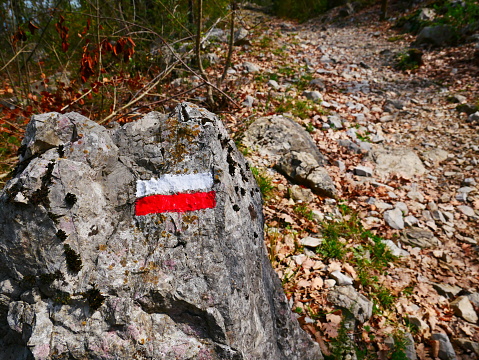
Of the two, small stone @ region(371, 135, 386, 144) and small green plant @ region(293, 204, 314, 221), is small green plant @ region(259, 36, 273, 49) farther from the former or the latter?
small green plant @ region(293, 204, 314, 221)

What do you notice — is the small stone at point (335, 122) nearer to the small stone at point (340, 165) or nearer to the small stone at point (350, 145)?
the small stone at point (350, 145)

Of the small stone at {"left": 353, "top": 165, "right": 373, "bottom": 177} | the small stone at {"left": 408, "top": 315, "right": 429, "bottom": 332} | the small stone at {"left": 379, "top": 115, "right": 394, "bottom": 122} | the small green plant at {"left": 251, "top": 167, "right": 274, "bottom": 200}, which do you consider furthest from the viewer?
the small stone at {"left": 379, "top": 115, "right": 394, "bottom": 122}

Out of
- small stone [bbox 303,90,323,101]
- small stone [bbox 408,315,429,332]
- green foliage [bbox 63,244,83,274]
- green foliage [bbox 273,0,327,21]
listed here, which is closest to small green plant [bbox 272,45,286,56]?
small stone [bbox 303,90,323,101]

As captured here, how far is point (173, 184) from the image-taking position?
1792 millimetres

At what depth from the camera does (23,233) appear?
1.50m

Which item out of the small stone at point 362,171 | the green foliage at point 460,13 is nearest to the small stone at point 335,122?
the small stone at point 362,171

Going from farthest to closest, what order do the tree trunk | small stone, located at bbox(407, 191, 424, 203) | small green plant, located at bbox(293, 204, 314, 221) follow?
the tree trunk, small stone, located at bbox(407, 191, 424, 203), small green plant, located at bbox(293, 204, 314, 221)

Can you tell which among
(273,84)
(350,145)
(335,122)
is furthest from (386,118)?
(273,84)

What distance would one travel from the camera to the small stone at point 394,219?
13.7 ft

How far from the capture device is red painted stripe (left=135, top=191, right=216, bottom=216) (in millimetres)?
1733

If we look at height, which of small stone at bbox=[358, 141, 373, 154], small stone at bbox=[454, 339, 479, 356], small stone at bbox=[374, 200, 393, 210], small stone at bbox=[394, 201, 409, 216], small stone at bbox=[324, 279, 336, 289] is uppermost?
small stone at bbox=[358, 141, 373, 154]

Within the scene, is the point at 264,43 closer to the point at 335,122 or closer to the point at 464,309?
the point at 335,122

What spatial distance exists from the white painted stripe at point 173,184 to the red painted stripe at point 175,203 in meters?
0.03

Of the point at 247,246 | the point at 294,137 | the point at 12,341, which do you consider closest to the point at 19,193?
the point at 12,341
